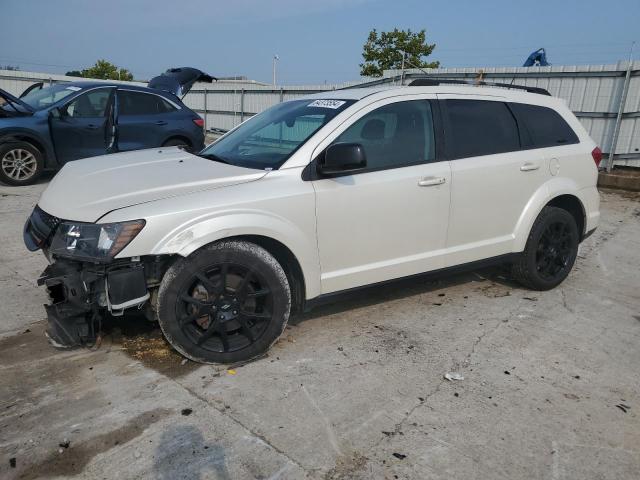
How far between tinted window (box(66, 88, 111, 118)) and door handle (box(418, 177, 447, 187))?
657cm

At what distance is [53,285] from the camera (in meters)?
3.02

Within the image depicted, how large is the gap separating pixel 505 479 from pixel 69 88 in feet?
29.0

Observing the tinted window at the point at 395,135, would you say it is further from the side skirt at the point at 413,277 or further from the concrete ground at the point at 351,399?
the concrete ground at the point at 351,399

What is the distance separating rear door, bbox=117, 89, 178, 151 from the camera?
28.6 ft

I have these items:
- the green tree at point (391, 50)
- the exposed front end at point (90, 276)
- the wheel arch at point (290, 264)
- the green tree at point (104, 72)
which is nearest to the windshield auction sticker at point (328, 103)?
the wheel arch at point (290, 264)

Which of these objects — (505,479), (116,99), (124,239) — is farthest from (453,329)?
(116,99)

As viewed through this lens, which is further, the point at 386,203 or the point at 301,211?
the point at 386,203

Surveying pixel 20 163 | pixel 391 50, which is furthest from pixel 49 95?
pixel 391 50

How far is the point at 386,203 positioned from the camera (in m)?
3.72

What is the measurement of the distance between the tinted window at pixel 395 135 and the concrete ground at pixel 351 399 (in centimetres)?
96

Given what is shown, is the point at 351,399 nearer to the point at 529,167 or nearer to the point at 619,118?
the point at 529,167

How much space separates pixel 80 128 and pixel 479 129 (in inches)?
262

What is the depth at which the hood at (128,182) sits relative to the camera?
3111 millimetres

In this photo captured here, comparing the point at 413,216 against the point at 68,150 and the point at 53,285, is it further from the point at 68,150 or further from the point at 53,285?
the point at 68,150
